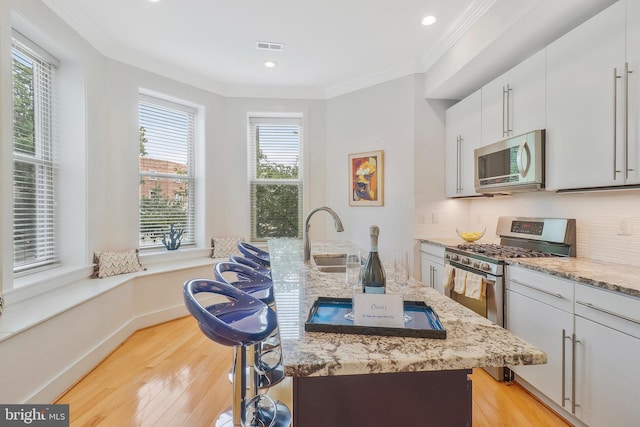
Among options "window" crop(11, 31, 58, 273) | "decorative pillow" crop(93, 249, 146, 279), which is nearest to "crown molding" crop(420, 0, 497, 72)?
"window" crop(11, 31, 58, 273)

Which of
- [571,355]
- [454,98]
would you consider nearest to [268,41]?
[454,98]

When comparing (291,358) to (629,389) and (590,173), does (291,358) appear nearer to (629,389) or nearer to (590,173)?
(629,389)

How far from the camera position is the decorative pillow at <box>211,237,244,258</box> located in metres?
4.18

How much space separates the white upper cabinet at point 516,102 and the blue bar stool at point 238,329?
7.62 feet

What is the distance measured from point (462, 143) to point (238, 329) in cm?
293

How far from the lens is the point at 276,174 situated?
4.54m

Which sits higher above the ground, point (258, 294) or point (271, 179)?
point (271, 179)

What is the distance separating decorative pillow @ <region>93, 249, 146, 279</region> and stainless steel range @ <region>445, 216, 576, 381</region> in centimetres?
314

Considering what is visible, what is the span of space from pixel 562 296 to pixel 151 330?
3532mm

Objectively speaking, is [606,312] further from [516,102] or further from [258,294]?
[258,294]

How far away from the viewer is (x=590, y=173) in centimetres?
192

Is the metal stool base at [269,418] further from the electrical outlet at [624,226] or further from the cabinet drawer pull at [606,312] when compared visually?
the electrical outlet at [624,226]

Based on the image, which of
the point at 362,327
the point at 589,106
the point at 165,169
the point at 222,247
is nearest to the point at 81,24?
the point at 165,169

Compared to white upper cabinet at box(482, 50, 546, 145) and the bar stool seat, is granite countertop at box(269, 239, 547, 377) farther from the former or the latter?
white upper cabinet at box(482, 50, 546, 145)
